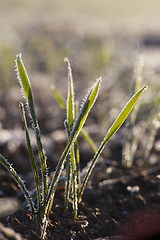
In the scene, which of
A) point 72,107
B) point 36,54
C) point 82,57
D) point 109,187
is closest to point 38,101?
point 36,54

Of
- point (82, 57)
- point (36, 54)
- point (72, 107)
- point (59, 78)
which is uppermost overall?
point (82, 57)

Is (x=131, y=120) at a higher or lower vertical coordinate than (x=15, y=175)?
higher

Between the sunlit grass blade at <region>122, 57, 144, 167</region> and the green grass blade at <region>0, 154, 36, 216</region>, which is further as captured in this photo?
the sunlit grass blade at <region>122, 57, 144, 167</region>

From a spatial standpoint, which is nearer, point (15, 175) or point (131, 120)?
point (15, 175)

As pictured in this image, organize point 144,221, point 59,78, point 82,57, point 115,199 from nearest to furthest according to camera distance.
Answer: point 144,221 < point 115,199 < point 59,78 < point 82,57

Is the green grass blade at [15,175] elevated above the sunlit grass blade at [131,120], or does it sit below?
below

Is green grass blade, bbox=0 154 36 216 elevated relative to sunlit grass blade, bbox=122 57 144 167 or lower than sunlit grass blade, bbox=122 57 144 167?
lower

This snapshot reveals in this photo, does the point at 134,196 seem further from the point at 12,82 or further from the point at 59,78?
the point at 59,78

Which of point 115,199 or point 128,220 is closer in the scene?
point 128,220

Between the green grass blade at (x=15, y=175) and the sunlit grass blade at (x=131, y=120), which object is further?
the sunlit grass blade at (x=131, y=120)

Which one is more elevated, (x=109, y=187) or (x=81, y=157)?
(x=81, y=157)

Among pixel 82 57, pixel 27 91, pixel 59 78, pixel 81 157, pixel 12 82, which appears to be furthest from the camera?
pixel 82 57
